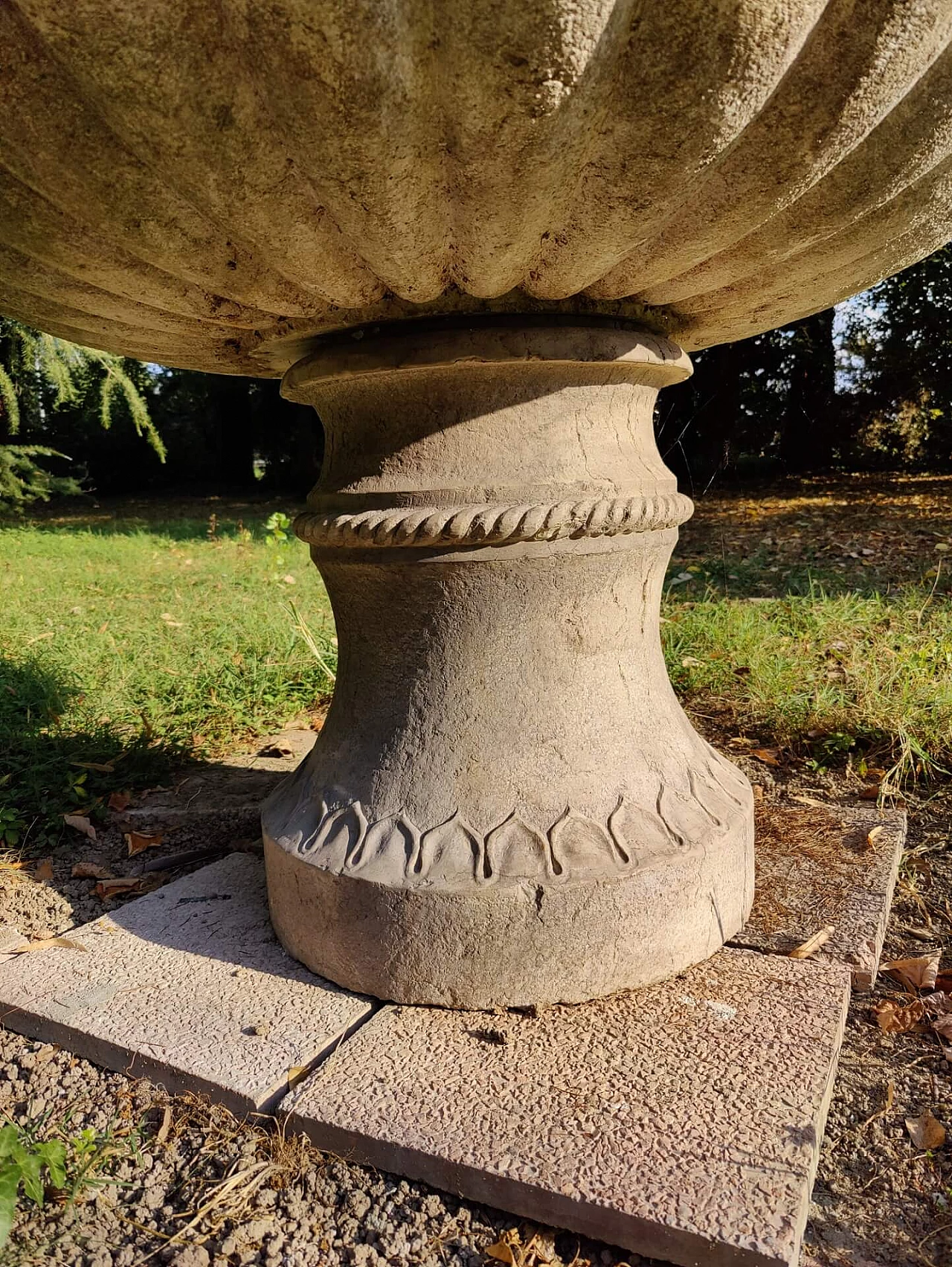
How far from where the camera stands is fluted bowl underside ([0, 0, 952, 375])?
92 cm

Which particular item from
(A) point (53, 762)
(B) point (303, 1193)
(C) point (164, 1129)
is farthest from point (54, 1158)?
(A) point (53, 762)

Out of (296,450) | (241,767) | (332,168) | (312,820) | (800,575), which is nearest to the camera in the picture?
(332,168)

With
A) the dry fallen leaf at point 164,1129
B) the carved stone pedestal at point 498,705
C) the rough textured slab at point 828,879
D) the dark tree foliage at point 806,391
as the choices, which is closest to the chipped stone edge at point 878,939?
the rough textured slab at point 828,879

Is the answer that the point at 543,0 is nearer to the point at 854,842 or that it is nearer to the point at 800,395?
the point at 854,842

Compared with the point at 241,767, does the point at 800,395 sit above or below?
above

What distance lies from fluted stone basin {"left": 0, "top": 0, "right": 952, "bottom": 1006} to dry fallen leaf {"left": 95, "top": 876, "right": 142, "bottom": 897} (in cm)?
52

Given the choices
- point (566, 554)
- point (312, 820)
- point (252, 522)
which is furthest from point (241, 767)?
point (252, 522)

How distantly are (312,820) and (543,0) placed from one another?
49.0 inches

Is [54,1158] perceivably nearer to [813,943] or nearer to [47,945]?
[47,945]

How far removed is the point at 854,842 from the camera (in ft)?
6.50

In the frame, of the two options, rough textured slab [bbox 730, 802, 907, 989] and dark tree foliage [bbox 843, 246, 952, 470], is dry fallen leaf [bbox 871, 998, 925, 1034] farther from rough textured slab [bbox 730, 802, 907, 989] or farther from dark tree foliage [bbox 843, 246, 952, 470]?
dark tree foliage [bbox 843, 246, 952, 470]

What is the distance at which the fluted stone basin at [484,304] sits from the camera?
0.95m

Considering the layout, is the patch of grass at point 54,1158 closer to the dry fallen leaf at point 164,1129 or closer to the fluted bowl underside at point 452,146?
the dry fallen leaf at point 164,1129

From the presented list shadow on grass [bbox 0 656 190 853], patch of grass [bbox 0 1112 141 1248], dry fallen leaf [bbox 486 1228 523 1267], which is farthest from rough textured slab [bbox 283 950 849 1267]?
shadow on grass [bbox 0 656 190 853]
